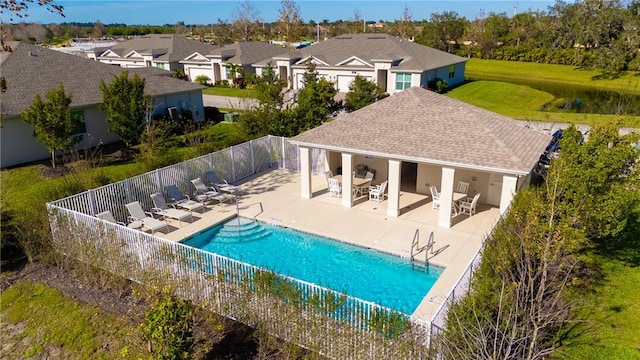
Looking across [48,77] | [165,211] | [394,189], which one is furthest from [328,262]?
[48,77]

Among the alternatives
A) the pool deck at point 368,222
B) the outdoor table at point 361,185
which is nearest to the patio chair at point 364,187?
the outdoor table at point 361,185

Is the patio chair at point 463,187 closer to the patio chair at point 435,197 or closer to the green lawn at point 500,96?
the patio chair at point 435,197

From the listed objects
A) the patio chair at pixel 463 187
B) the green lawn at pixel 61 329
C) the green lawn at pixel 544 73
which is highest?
the green lawn at pixel 544 73

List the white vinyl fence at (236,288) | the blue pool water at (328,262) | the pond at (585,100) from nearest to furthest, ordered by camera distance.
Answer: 1. the white vinyl fence at (236,288)
2. the blue pool water at (328,262)
3. the pond at (585,100)

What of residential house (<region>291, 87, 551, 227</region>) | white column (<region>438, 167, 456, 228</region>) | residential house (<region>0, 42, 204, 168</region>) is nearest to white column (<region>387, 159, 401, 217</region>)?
residential house (<region>291, 87, 551, 227</region>)

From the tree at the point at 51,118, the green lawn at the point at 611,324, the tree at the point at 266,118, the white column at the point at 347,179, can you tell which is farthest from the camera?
the tree at the point at 266,118

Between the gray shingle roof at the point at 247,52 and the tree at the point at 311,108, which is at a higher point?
the gray shingle roof at the point at 247,52

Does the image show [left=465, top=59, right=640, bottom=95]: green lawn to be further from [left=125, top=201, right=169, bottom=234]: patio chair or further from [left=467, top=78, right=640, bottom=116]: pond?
[left=125, top=201, right=169, bottom=234]: patio chair

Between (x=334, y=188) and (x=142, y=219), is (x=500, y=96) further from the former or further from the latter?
(x=142, y=219)
